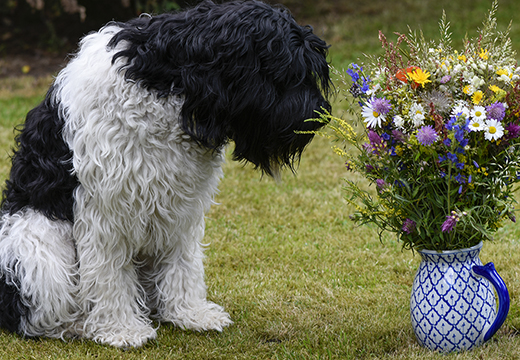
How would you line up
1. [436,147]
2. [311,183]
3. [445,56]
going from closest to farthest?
[436,147] < [445,56] < [311,183]

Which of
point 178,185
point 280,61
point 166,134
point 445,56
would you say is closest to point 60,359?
point 178,185

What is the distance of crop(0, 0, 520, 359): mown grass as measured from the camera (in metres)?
3.10

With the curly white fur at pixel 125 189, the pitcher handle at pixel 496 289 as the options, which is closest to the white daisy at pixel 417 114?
the pitcher handle at pixel 496 289

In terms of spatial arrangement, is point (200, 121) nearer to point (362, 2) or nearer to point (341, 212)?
point (341, 212)

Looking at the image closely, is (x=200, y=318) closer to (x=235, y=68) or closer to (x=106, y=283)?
(x=106, y=283)

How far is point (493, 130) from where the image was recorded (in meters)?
2.44

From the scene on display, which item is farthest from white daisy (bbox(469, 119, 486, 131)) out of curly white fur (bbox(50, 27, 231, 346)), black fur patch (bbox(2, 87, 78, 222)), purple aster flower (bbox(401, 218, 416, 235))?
black fur patch (bbox(2, 87, 78, 222))

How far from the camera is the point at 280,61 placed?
8.86 feet

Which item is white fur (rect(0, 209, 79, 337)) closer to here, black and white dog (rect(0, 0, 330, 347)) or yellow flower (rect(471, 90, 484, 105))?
black and white dog (rect(0, 0, 330, 347))

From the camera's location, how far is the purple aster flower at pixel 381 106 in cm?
257

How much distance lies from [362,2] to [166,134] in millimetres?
10510

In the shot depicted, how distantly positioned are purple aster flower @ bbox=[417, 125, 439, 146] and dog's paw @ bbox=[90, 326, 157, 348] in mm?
1718

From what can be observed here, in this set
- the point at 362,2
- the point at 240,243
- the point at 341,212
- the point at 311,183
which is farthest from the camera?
the point at 362,2

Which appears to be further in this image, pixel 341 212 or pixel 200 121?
pixel 341 212
